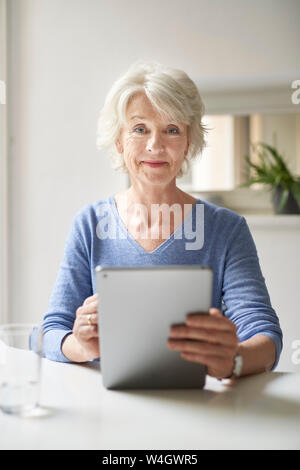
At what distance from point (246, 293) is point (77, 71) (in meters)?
1.90

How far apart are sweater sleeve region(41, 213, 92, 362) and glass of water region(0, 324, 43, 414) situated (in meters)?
0.30

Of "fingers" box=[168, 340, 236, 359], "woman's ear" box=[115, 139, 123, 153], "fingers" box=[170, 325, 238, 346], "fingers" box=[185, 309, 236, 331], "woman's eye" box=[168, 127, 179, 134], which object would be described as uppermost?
"woman's eye" box=[168, 127, 179, 134]

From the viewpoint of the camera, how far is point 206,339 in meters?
0.93

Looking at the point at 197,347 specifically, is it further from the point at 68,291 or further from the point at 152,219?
the point at 152,219

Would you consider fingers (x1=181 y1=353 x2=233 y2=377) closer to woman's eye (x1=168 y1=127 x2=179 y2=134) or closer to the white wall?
woman's eye (x1=168 y1=127 x2=179 y2=134)

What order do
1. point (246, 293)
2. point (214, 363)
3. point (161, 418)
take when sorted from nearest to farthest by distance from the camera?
point (161, 418), point (214, 363), point (246, 293)

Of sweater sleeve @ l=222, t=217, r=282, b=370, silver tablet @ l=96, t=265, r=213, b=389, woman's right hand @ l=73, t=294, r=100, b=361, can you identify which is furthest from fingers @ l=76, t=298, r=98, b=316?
sweater sleeve @ l=222, t=217, r=282, b=370

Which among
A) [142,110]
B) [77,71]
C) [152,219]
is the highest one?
[77,71]

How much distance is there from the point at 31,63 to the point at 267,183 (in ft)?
4.58

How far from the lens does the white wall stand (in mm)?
2674

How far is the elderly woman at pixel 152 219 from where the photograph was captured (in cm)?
140

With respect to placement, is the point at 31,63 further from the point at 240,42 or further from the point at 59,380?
the point at 59,380

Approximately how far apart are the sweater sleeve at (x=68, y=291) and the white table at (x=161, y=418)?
18 centimetres

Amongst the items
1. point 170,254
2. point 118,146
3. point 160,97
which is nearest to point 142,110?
point 160,97
